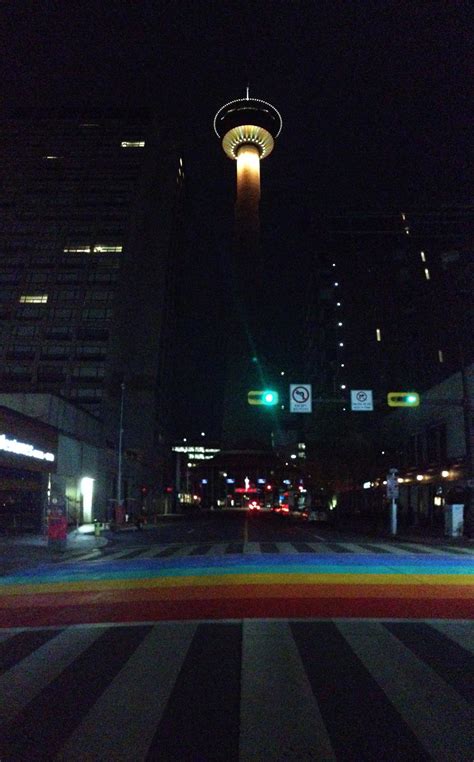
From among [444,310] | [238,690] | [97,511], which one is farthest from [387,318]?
[238,690]

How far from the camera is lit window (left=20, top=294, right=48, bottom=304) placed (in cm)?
10269

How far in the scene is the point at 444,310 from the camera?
48531 mm

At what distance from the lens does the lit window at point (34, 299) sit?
103 m

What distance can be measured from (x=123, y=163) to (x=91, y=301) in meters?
34.5

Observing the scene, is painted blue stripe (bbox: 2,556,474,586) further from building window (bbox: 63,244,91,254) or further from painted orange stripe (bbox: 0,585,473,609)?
building window (bbox: 63,244,91,254)

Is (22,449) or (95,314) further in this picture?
(95,314)

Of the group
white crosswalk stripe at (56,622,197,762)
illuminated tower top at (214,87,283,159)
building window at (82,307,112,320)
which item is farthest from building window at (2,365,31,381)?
white crosswalk stripe at (56,622,197,762)

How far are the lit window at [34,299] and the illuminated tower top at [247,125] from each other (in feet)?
123

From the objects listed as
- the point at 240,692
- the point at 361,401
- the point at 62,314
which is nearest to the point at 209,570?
the point at 240,692

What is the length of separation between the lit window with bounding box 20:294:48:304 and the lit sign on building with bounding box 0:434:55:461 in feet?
228

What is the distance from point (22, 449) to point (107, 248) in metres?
79.2

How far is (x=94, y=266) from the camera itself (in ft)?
344

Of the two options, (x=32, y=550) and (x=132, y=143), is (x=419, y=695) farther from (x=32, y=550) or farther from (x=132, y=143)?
(x=132, y=143)

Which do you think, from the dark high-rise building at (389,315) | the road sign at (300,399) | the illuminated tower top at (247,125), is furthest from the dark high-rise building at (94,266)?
the road sign at (300,399)
